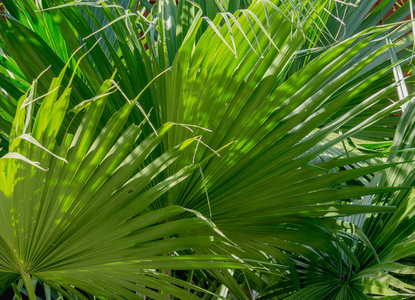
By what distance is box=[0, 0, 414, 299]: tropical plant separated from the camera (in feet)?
2.68

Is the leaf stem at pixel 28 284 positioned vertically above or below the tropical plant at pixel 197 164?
below

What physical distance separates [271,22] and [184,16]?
29cm

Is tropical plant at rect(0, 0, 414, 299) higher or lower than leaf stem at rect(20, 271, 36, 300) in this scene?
higher

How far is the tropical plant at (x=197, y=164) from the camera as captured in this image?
0.82 m

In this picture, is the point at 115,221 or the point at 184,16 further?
the point at 184,16

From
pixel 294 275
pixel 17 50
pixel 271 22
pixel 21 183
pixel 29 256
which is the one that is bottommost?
pixel 294 275

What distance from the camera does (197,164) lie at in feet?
2.72

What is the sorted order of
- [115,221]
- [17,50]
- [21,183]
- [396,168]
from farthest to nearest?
[396,168] → [17,50] → [115,221] → [21,183]

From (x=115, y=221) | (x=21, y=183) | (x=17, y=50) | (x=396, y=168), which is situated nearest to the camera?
(x=21, y=183)

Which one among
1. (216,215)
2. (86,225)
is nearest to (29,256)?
(86,225)

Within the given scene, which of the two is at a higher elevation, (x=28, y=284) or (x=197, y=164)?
(x=197, y=164)

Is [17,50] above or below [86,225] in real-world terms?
above

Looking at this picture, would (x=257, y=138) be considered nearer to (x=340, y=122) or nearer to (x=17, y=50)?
(x=340, y=122)

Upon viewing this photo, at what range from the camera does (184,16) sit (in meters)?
1.14
